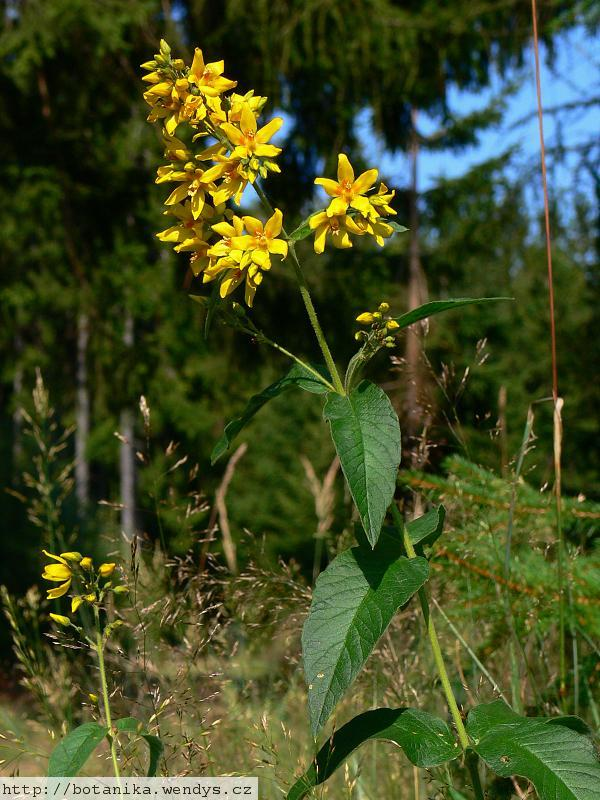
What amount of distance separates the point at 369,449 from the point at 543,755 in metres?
0.42

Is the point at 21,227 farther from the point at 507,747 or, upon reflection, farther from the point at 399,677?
the point at 507,747

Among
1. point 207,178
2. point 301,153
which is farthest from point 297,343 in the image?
point 207,178

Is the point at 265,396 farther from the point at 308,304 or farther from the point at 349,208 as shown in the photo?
the point at 349,208

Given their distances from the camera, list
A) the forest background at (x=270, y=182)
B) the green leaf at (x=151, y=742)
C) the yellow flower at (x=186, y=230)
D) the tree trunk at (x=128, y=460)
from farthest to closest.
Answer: the tree trunk at (x=128, y=460)
the forest background at (x=270, y=182)
the yellow flower at (x=186, y=230)
the green leaf at (x=151, y=742)

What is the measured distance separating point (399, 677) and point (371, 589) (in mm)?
551

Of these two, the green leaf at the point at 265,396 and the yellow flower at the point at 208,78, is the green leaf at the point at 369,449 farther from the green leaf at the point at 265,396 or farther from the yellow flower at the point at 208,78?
the yellow flower at the point at 208,78

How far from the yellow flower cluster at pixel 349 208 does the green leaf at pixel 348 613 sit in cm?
43

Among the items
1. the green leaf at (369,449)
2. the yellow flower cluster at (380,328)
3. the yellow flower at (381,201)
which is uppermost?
the yellow flower at (381,201)

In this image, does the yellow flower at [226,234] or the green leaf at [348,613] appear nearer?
the green leaf at [348,613]

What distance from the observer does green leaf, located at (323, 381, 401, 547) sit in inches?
37.1

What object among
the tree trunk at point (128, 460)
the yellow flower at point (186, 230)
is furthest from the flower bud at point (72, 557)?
the tree trunk at point (128, 460)

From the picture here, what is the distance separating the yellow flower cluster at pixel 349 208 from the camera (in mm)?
1108

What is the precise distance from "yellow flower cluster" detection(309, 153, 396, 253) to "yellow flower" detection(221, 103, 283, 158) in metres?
0.09

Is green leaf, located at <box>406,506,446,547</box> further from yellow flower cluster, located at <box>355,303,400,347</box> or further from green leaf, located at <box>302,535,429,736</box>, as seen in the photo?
yellow flower cluster, located at <box>355,303,400,347</box>
